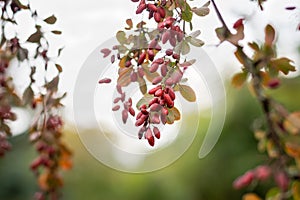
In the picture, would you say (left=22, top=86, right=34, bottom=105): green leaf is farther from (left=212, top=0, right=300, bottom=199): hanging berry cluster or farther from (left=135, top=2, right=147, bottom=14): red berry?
(left=212, top=0, right=300, bottom=199): hanging berry cluster

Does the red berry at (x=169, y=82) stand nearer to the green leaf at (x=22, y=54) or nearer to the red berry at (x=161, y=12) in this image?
the red berry at (x=161, y=12)

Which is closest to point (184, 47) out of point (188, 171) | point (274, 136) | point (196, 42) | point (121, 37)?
point (196, 42)

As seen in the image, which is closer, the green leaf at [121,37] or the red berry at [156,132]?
the red berry at [156,132]

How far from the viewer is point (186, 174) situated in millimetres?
5590

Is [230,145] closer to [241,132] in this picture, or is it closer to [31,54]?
[241,132]

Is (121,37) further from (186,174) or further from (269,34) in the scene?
(186,174)

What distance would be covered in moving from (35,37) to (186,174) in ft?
15.2

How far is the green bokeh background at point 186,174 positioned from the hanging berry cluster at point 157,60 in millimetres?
4122

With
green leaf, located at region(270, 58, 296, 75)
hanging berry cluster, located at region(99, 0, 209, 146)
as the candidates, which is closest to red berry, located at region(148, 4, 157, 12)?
hanging berry cluster, located at region(99, 0, 209, 146)

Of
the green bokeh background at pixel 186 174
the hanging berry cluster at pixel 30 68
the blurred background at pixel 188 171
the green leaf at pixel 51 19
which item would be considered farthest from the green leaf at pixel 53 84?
Result: the green bokeh background at pixel 186 174

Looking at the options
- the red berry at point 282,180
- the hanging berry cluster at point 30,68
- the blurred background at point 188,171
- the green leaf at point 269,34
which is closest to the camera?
the red berry at point 282,180

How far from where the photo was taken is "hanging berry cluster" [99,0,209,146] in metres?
0.77

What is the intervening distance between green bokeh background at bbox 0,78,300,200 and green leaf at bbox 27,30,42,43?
A: 4.00 metres

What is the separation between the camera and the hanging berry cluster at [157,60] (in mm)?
769
